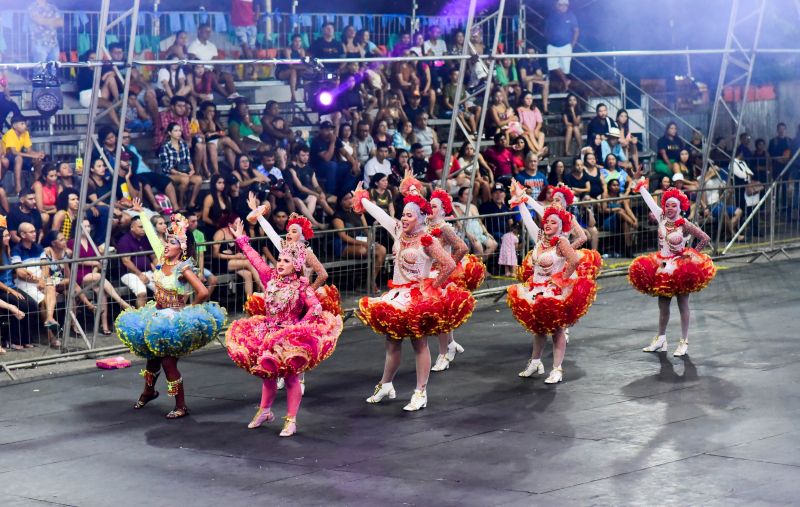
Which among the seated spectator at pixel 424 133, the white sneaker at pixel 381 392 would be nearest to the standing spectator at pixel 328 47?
the seated spectator at pixel 424 133

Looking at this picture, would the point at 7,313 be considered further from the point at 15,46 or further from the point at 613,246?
the point at 613,246

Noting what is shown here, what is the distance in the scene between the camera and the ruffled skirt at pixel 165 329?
10.7 m

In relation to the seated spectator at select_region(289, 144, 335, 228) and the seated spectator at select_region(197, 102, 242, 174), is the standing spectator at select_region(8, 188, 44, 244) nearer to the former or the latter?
the seated spectator at select_region(197, 102, 242, 174)

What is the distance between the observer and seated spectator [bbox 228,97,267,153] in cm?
1784

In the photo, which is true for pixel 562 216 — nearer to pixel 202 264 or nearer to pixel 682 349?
pixel 682 349

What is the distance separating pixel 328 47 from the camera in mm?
19734

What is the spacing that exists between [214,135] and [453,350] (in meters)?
5.74

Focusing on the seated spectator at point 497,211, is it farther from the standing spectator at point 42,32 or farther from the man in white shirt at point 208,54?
the standing spectator at point 42,32

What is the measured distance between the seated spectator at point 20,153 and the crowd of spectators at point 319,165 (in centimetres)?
2

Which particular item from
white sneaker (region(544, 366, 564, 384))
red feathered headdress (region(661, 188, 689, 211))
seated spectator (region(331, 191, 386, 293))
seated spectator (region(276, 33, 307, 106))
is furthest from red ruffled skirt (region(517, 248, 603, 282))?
seated spectator (region(276, 33, 307, 106))

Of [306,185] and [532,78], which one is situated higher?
[532,78]

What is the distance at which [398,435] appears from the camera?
1016 centimetres

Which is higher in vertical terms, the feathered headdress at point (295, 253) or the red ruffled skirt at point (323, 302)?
the feathered headdress at point (295, 253)

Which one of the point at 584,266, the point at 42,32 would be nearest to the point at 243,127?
the point at 42,32
